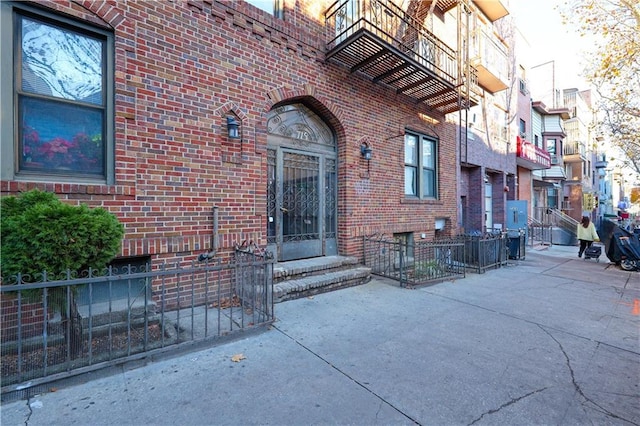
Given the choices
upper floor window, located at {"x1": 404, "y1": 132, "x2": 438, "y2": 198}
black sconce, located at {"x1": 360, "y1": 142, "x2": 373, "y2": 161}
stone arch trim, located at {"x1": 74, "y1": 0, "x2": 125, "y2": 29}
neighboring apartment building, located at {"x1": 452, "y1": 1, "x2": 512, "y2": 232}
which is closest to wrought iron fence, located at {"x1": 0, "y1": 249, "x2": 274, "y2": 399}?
stone arch trim, located at {"x1": 74, "y1": 0, "x2": 125, "y2": 29}

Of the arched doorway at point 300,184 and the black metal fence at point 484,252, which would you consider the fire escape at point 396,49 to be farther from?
the black metal fence at point 484,252

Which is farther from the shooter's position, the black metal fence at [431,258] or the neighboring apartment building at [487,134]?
the neighboring apartment building at [487,134]

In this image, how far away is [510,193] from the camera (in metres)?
14.8

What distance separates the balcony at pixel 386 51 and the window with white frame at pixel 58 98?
410 cm

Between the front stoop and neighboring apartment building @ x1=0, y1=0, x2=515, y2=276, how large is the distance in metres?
0.37

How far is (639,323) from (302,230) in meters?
5.50

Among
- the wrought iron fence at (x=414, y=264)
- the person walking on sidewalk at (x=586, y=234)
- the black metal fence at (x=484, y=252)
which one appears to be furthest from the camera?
the person walking on sidewalk at (x=586, y=234)

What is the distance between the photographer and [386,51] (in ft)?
19.9

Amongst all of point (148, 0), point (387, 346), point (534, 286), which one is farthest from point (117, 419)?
point (534, 286)

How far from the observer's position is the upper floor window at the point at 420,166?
8602 mm

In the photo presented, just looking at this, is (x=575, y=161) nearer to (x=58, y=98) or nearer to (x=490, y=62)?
(x=490, y=62)

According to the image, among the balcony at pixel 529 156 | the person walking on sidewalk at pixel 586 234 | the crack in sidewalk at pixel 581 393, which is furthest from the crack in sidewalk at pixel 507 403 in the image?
the balcony at pixel 529 156

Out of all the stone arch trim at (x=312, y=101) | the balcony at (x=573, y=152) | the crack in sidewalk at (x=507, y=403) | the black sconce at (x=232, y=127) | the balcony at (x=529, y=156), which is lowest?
the crack in sidewalk at (x=507, y=403)

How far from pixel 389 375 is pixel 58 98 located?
16.1 feet
